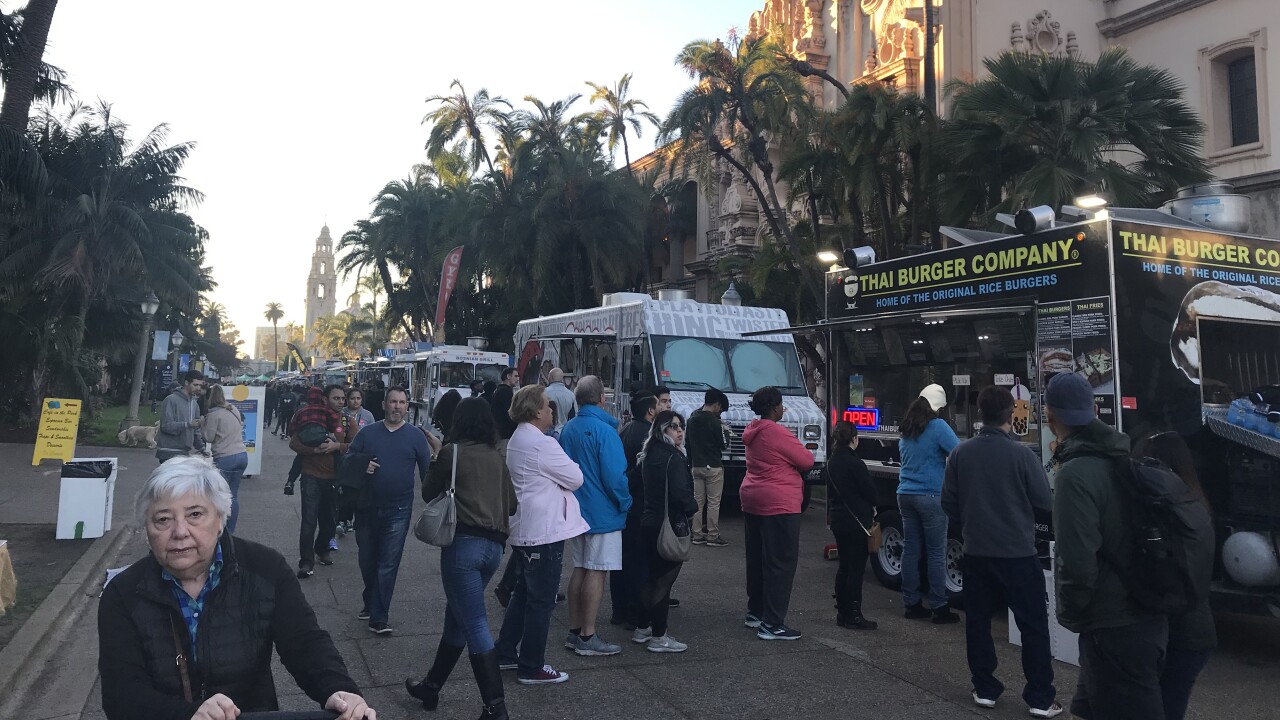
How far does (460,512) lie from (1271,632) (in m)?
6.34

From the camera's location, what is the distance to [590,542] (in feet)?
20.4

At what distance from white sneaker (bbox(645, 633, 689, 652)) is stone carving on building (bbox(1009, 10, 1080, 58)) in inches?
962

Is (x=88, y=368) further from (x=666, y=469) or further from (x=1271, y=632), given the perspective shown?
(x=1271, y=632)

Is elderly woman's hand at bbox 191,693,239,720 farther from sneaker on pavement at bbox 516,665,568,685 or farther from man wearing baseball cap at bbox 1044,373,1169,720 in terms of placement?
sneaker on pavement at bbox 516,665,568,685

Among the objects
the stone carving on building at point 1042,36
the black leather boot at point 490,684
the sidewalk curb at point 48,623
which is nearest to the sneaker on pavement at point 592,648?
the black leather boot at point 490,684

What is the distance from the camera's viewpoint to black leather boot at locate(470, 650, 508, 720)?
497 cm

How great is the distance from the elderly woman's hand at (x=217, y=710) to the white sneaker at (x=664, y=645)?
448 centimetres

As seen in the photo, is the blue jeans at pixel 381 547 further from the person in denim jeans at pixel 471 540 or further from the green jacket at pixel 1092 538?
the green jacket at pixel 1092 538

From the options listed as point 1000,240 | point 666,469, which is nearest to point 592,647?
point 666,469

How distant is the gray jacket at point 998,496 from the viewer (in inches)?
217

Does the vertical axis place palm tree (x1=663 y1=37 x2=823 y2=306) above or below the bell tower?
below

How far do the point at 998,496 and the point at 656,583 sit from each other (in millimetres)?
2394

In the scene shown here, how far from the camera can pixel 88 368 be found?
2812 centimetres

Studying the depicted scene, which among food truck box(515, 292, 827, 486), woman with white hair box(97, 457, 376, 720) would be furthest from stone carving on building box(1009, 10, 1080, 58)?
woman with white hair box(97, 457, 376, 720)
